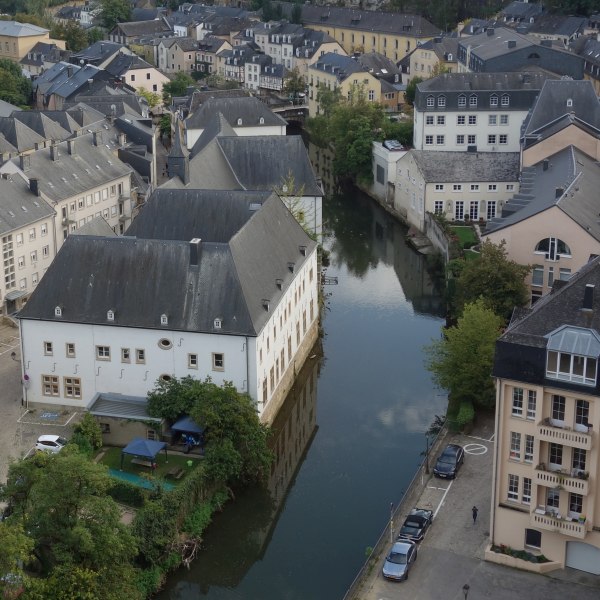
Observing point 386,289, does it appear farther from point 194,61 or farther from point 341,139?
point 194,61

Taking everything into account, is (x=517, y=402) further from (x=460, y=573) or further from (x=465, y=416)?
(x=465, y=416)

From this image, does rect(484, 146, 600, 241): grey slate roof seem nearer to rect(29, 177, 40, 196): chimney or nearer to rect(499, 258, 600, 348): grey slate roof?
rect(499, 258, 600, 348): grey slate roof

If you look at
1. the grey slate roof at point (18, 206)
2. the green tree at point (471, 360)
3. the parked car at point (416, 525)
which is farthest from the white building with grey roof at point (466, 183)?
the parked car at point (416, 525)

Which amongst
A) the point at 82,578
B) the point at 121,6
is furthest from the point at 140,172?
the point at 121,6

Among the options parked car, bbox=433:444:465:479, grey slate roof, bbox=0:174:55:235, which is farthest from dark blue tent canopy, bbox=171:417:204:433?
grey slate roof, bbox=0:174:55:235

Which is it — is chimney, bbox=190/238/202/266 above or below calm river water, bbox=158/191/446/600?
above

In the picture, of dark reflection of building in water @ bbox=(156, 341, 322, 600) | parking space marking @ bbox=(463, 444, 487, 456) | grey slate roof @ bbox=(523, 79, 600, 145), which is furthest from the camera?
grey slate roof @ bbox=(523, 79, 600, 145)
